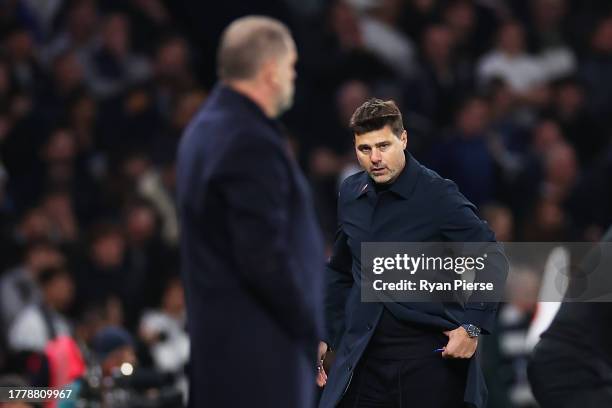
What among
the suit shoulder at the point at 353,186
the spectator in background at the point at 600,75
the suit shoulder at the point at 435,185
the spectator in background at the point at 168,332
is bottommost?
the spectator in background at the point at 168,332

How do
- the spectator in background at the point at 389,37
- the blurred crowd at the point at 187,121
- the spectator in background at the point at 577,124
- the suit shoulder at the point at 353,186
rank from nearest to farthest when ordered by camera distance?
1. the suit shoulder at the point at 353,186
2. the blurred crowd at the point at 187,121
3. the spectator in background at the point at 577,124
4. the spectator in background at the point at 389,37

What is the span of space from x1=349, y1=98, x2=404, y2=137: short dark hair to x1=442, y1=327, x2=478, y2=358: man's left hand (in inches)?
27.9

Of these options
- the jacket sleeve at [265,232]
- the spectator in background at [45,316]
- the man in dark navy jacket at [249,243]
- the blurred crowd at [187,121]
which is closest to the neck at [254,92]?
the man in dark navy jacket at [249,243]

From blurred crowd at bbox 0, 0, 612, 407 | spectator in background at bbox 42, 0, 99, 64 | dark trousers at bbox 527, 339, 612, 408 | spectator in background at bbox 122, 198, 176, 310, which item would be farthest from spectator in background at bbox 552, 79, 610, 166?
dark trousers at bbox 527, 339, 612, 408

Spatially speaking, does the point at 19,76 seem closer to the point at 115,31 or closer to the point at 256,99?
the point at 115,31

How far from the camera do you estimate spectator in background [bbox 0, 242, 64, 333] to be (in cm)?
856

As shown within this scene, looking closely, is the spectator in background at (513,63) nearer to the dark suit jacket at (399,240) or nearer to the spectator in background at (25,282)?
the spectator in background at (25,282)

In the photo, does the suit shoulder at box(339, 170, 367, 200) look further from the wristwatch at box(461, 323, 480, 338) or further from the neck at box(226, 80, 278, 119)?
the neck at box(226, 80, 278, 119)

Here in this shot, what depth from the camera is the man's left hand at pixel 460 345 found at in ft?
15.2

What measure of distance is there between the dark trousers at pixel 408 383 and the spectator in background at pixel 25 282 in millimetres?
4160

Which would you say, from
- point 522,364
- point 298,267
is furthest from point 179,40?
point 298,267

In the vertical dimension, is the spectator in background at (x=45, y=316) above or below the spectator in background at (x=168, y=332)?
above

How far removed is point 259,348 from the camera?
3936 mm

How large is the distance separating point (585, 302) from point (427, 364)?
2.00ft
